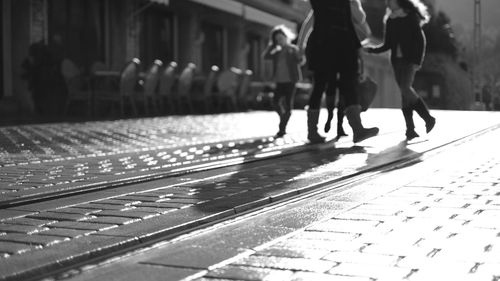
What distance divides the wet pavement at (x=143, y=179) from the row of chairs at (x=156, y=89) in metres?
4.24

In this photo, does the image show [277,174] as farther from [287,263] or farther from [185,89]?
[185,89]

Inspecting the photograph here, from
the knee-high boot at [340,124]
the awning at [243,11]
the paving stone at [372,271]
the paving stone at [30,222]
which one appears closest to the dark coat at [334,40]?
the knee-high boot at [340,124]

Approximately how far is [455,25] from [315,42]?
6.05 metres

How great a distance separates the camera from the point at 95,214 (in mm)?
4047

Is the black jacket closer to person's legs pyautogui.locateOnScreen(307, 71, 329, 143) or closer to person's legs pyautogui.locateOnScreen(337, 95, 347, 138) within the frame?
person's legs pyautogui.locateOnScreen(337, 95, 347, 138)

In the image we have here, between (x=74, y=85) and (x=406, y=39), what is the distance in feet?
24.9

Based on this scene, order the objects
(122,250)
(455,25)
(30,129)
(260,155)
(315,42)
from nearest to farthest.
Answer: (122,250) → (260,155) → (315,42) → (30,129) → (455,25)

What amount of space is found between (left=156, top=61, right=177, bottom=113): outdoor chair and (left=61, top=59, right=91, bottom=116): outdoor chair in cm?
155

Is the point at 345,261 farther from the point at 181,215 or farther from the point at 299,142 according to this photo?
the point at 299,142

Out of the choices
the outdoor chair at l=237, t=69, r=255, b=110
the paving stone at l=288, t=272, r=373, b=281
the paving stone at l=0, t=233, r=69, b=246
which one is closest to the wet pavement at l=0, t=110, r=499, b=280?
the paving stone at l=0, t=233, r=69, b=246

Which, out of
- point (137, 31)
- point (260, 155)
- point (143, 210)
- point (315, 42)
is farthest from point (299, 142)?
point (137, 31)

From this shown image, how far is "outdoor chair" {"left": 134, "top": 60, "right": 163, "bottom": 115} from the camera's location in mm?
15617

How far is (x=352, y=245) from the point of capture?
130 inches

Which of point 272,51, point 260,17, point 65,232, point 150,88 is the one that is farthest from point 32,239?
point 260,17
